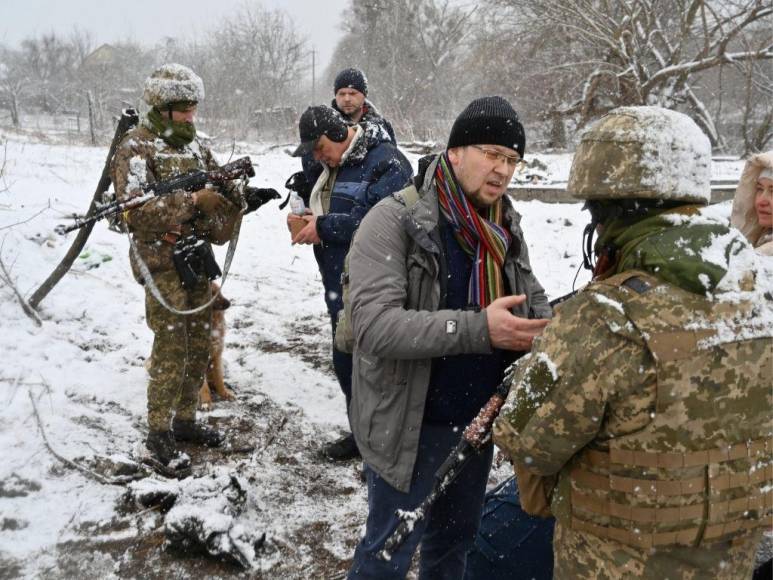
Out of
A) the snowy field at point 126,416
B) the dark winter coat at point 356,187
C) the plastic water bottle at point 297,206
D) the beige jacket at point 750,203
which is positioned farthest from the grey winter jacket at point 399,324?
the beige jacket at point 750,203

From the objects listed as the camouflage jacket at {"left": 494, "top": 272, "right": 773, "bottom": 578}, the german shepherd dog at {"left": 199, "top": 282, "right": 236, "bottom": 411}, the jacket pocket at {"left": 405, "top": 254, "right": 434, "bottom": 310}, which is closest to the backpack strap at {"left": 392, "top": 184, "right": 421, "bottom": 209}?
the jacket pocket at {"left": 405, "top": 254, "right": 434, "bottom": 310}

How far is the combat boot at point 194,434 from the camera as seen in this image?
3.83m

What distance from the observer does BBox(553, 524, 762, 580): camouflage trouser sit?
1.49 metres

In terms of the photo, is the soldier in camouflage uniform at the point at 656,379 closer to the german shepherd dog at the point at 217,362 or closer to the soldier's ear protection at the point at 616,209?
the soldier's ear protection at the point at 616,209

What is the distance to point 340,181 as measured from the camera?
3.51 metres

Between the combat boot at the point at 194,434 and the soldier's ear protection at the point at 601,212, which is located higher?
the soldier's ear protection at the point at 601,212

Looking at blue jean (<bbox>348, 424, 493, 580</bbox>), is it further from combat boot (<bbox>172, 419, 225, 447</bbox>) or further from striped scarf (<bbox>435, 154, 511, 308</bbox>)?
combat boot (<bbox>172, 419, 225, 447</bbox>)

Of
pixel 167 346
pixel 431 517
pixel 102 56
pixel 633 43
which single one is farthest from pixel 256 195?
pixel 102 56

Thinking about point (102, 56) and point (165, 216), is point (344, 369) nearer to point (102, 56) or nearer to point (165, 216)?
point (165, 216)

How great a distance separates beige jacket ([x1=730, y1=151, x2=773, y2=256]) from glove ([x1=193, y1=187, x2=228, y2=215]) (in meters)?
2.81

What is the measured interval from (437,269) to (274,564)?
1761 mm

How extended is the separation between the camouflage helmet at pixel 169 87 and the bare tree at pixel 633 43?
1383 centimetres

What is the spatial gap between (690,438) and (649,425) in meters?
0.10

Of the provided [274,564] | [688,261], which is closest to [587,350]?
[688,261]
